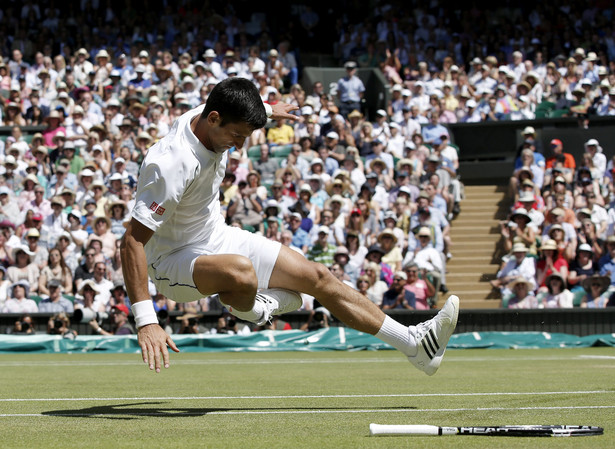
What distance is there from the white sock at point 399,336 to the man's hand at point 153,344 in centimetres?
162

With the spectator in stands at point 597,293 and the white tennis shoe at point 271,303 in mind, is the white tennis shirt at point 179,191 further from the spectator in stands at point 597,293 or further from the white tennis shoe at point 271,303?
the spectator in stands at point 597,293

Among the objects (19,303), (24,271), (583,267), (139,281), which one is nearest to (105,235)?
(24,271)

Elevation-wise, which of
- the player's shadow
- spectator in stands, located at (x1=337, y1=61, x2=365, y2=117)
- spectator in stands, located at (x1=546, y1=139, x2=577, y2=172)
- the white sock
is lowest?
the player's shadow

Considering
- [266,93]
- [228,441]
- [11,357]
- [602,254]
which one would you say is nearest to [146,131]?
[266,93]

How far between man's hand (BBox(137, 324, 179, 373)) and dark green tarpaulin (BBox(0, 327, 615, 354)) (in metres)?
10.0

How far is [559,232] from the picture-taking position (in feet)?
58.5

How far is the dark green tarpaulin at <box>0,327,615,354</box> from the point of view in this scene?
Answer: 16.1 metres

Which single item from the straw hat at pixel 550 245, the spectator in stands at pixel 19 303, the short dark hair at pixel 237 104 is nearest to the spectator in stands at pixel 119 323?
the spectator in stands at pixel 19 303

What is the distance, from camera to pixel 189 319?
55.7 ft

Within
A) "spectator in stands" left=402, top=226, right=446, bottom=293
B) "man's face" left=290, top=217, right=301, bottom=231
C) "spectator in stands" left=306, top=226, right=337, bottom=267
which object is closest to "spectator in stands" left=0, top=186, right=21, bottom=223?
"man's face" left=290, top=217, right=301, bottom=231

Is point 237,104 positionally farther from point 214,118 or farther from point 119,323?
point 119,323

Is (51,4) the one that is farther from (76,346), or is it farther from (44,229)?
(76,346)

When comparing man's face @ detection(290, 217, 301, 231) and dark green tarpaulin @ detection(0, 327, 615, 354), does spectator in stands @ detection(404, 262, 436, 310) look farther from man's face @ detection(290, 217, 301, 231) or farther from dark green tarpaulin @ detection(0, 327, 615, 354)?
man's face @ detection(290, 217, 301, 231)

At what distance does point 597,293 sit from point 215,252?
11.4 m
